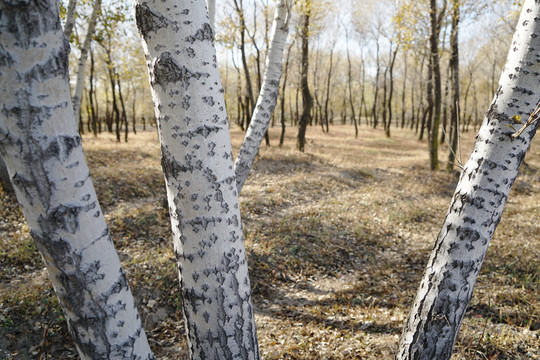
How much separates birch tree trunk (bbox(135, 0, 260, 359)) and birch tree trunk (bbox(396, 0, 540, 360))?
1242 mm

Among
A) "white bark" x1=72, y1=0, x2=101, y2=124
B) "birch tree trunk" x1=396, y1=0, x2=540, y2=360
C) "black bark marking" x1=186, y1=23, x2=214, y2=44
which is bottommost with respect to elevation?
"birch tree trunk" x1=396, y1=0, x2=540, y2=360

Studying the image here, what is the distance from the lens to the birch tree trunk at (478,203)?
1.78m

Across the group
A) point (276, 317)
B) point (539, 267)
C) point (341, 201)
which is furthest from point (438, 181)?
point (276, 317)

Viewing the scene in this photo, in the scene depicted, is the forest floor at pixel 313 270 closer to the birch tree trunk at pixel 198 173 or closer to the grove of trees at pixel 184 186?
the grove of trees at pixel 184 186

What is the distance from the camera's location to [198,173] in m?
1.46

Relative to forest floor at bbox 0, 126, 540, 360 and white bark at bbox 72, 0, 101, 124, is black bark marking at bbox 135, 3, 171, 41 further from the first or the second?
white bark at bbox 72, 0, 101, 124

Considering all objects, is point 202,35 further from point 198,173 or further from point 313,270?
point 313,270

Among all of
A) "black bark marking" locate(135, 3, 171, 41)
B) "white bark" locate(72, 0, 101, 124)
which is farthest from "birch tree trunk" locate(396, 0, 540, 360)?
"white bark" locate(72, 0, 101, 124)

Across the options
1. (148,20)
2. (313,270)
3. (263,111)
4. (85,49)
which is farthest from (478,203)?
(85,49)

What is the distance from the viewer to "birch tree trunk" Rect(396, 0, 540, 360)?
1.78 metres

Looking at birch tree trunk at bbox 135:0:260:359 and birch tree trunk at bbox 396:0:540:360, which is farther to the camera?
birch tree trunk at bbox 396:0:540:360

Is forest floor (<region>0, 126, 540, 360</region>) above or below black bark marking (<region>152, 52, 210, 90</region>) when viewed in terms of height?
below

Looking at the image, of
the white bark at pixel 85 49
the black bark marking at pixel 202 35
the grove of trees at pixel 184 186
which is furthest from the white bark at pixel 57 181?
the white bark at pixel 85 49

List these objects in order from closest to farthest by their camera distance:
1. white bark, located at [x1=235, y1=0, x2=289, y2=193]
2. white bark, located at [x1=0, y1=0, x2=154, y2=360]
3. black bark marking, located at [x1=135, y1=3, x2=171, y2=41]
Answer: white bark, located at [x1=0, y1=0, x2=154, y2=360] → black bark marking, located at [x1=135, y1=3, x2=171, y2=41] → white bark, located at [x1=235, y1=0, x2=289, y2=193]
